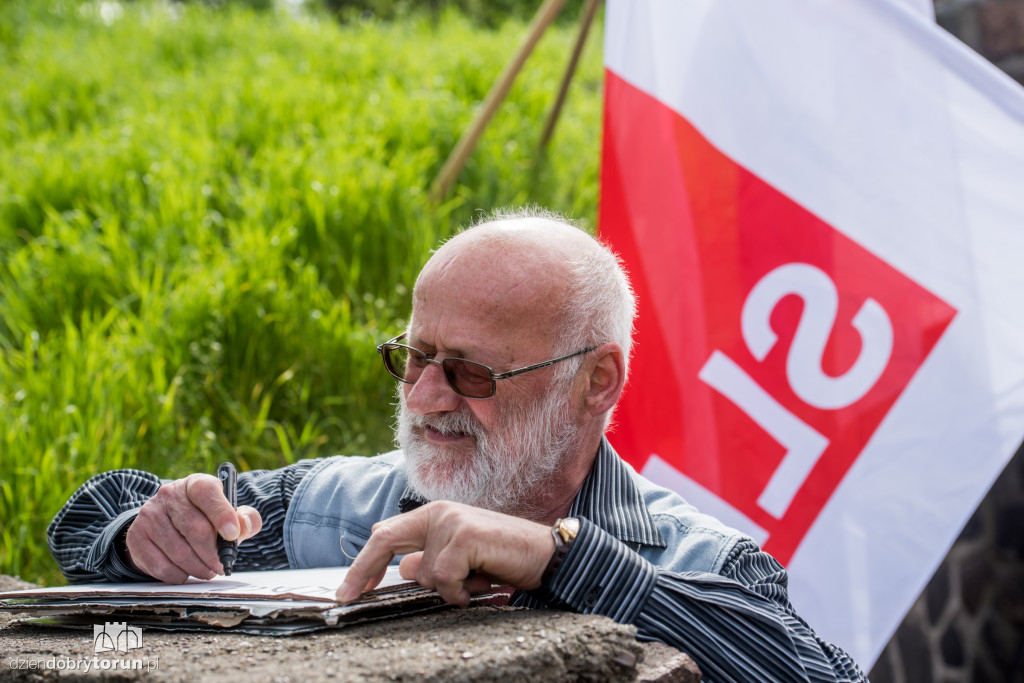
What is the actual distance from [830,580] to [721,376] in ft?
2.29

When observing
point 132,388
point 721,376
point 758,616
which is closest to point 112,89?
point 132,388

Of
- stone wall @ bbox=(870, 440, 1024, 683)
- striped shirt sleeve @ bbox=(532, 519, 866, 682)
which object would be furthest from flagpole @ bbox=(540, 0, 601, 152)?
stone wall @ bbox=(870, 440, 1024, 683)

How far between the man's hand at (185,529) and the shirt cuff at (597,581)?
656 millimetres

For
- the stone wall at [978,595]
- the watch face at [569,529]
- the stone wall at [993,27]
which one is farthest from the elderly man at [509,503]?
the stone wall at [993,27]

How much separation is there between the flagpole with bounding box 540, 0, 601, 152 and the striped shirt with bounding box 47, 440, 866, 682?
2626 mm

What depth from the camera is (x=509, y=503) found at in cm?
203

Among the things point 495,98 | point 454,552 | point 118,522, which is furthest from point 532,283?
point 495,98

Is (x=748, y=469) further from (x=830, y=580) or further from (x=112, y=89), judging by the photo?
(x=112, y=89)

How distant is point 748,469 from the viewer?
2783 millimetres

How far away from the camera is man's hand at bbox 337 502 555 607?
140 cm

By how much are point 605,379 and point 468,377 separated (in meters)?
0.36

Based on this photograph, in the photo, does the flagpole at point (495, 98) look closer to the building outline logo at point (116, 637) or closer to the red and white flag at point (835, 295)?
the red and white flag at point (835, 295)

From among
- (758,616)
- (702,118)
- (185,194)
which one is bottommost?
(185,194)

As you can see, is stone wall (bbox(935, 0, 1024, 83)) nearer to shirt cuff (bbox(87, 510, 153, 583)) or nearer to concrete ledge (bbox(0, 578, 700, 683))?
concrete ledge (bbox(0, 578, 700, 683))
